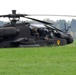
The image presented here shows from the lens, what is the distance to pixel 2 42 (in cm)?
2547

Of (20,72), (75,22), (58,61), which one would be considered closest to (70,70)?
(20,72)

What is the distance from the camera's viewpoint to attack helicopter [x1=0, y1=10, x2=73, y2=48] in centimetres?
2545

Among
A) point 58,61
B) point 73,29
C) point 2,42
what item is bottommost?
point 73,29

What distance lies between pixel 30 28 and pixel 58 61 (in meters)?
12.0

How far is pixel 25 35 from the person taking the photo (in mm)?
25984

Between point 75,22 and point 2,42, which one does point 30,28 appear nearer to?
point 2,42

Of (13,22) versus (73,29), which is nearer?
(13,22)

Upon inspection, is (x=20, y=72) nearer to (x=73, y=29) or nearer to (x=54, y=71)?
(x=54, y=71)

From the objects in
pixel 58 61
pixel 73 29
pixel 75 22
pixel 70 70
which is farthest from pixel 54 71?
pixel 73 29

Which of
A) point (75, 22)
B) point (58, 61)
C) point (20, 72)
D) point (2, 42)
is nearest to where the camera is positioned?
point (20, 72)

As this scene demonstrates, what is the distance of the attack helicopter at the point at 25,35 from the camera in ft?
83.5

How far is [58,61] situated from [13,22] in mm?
12416

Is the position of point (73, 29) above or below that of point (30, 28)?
below

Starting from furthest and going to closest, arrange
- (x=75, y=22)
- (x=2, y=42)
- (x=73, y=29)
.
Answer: (x=73, y=29)
(x=75, y=22)
(x=2, y=42)
